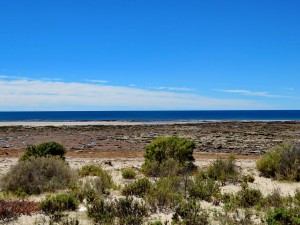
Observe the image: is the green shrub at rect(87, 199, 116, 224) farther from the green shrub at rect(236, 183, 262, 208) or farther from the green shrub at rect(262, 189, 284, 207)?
the green shrub at rect(262, 189, 284, 207)

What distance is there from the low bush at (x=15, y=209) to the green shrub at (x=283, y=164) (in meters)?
9.19

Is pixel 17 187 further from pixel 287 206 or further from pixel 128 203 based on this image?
pixel 287 206

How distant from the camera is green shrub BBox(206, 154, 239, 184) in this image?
13.0 m

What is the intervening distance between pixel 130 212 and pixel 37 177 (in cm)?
424

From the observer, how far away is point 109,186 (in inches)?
429

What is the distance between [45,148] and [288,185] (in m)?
10.2

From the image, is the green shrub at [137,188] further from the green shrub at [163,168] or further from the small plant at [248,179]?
the small plant at [248,179]

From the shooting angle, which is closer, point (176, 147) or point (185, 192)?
point (185, 192)

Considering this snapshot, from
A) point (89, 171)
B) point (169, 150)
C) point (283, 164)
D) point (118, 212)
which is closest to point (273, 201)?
point (118, 212)

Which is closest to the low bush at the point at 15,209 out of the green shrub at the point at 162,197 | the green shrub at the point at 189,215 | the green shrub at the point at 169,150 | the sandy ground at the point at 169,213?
the sandy ground at the point at 169,213

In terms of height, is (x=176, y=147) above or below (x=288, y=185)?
above

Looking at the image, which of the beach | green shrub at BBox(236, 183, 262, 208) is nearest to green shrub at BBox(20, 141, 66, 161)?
the beach

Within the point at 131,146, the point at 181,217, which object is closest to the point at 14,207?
the point at 181,217

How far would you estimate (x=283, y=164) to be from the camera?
544 inches
